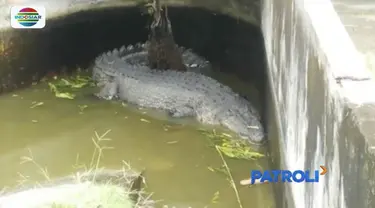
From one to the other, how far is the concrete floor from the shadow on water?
1356mm

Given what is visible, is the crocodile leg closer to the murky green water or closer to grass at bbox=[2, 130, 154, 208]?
the murky green water

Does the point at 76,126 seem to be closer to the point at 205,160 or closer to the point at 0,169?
the point at 0,169

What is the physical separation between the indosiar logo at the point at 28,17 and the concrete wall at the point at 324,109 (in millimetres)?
2651

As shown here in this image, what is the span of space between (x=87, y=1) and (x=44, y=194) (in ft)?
8.89

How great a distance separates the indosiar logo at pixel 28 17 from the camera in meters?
4.88

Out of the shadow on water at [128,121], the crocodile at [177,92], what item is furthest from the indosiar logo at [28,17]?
the crocodile at [177,92]

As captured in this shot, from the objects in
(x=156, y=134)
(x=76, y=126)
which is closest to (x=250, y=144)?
(x=156, y=134)

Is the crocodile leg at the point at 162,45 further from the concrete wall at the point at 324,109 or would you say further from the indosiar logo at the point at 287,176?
the concrete wall at the point at 324,109

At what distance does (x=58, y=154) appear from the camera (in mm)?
3801

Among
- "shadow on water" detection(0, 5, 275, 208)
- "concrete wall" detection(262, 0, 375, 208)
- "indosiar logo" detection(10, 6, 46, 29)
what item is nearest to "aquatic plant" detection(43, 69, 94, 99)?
"shadow on water" detection(0, 5, 275, 208)

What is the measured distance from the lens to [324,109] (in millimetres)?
1671

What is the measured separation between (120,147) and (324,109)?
2428mm

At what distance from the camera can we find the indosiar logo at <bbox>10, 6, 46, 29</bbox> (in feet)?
16.0

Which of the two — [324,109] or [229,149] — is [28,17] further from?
[324,109]
